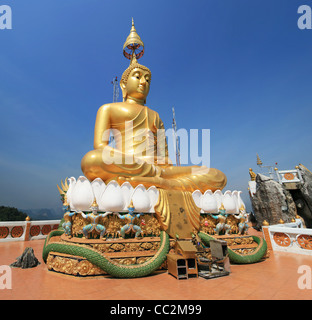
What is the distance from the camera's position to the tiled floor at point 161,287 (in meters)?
3.15

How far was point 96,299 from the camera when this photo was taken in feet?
9.98

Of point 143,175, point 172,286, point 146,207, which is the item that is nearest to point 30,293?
point 172,286

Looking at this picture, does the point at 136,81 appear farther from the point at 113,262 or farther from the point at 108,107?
the point at 113,262

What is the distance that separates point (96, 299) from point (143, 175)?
381 cm

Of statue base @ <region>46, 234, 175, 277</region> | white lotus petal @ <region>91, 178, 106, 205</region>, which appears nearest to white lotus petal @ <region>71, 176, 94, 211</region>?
white lotus petal @ <region>91, 178, 106, 205</region>

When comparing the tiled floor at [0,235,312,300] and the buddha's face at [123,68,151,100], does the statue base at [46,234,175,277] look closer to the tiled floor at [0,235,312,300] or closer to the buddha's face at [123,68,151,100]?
the tiled floor at [0,235,312,300]

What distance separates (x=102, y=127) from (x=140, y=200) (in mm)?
3643

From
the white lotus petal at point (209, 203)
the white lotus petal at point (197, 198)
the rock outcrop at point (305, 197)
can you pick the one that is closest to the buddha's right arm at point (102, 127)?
the white lotus petal at point (197, 198)

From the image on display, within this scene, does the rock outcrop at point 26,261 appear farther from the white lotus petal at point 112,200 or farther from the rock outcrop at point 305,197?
the rock outcrop at point 305,197

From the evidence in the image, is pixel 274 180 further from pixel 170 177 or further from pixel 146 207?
pixel 146 207

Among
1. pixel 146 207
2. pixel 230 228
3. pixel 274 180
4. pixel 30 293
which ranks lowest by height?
pixel 30 293

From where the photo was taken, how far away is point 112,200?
15.6 feet

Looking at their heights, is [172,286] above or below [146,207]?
below

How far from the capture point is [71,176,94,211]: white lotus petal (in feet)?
15.5
